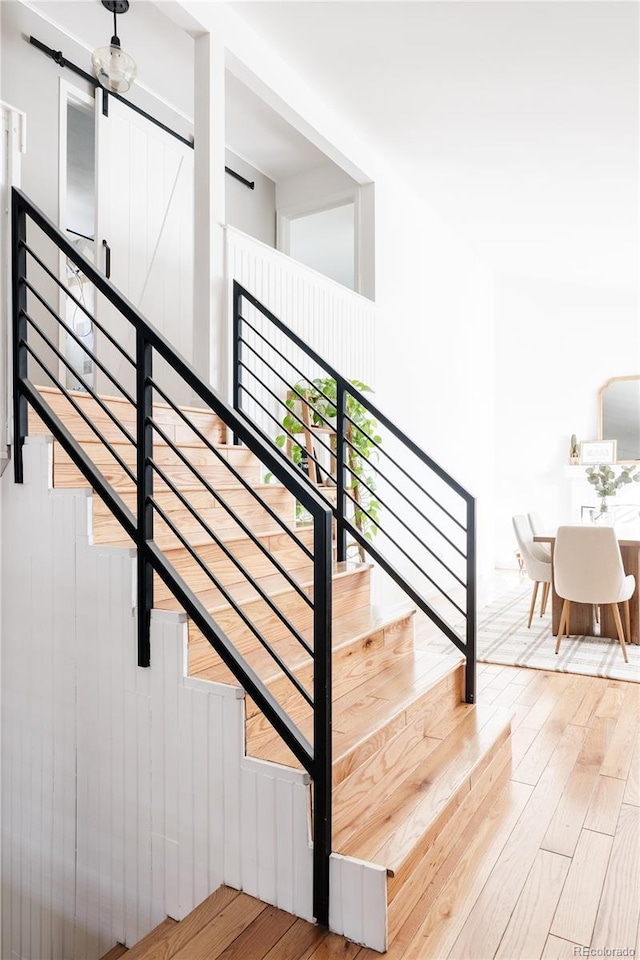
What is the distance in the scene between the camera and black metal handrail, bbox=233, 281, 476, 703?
2.78 m

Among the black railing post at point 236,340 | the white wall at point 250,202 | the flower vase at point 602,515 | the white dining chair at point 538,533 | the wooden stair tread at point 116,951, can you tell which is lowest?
the wooden stair tread at point 116,951

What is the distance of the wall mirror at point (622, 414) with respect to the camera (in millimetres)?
7617

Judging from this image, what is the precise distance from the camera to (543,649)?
4.46 metres

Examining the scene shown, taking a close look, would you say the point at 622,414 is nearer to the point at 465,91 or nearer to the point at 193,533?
the point at 465,91

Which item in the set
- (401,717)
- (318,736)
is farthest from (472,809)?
(318,736)

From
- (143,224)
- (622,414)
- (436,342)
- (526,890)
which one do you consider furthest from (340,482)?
(622,414)

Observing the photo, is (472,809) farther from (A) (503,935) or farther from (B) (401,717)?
(A) (503,935)

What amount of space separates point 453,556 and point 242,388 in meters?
3.70

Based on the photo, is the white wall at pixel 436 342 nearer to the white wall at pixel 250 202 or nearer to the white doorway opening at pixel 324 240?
the white doorway opening at pixel 324 240

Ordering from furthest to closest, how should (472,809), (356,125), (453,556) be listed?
(453,556) → (356,125) → (472,809)

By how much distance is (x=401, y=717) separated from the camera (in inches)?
88.6

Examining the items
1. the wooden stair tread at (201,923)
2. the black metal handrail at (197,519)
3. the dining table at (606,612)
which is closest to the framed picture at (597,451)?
the dining table at (606,612)

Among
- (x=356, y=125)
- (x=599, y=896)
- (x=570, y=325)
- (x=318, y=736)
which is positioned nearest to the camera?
(x=318, y=736)

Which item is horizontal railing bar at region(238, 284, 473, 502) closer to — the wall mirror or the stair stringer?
the stair stringer
